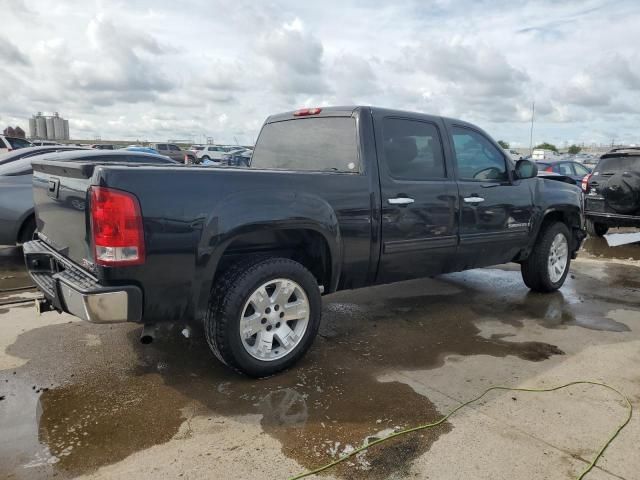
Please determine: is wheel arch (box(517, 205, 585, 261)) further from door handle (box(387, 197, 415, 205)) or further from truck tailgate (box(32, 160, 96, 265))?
truck tailgate (box(32, 160, 96, 265))

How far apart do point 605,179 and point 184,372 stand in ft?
29.9

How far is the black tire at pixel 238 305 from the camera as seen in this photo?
334cm

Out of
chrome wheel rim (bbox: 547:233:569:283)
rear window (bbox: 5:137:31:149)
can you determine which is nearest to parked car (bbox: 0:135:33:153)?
rear window (bbox: 5:137:31:149)

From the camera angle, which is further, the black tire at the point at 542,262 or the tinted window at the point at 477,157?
the black tire at the point at 542,262

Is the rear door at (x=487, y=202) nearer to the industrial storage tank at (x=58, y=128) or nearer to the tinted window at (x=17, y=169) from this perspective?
the tinted window at (x=17, y=169)

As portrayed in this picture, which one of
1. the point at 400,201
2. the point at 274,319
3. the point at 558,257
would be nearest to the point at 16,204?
the point at 274,319

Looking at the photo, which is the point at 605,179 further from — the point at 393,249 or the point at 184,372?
the point at 184,372

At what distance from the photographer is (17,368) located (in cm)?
373

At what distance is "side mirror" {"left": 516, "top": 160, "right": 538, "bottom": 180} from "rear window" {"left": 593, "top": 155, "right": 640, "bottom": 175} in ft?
17.5

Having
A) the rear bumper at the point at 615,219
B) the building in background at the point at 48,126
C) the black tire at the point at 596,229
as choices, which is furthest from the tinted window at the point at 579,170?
the building in background at the point at 48,126

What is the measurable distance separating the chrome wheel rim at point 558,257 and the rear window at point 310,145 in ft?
9.98

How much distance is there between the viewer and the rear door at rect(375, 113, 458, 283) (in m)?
4.18

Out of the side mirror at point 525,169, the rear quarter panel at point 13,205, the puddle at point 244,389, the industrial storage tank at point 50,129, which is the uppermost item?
the industrial storage tank at point 50,129

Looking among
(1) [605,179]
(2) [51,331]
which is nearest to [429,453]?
(2) [51,331]
